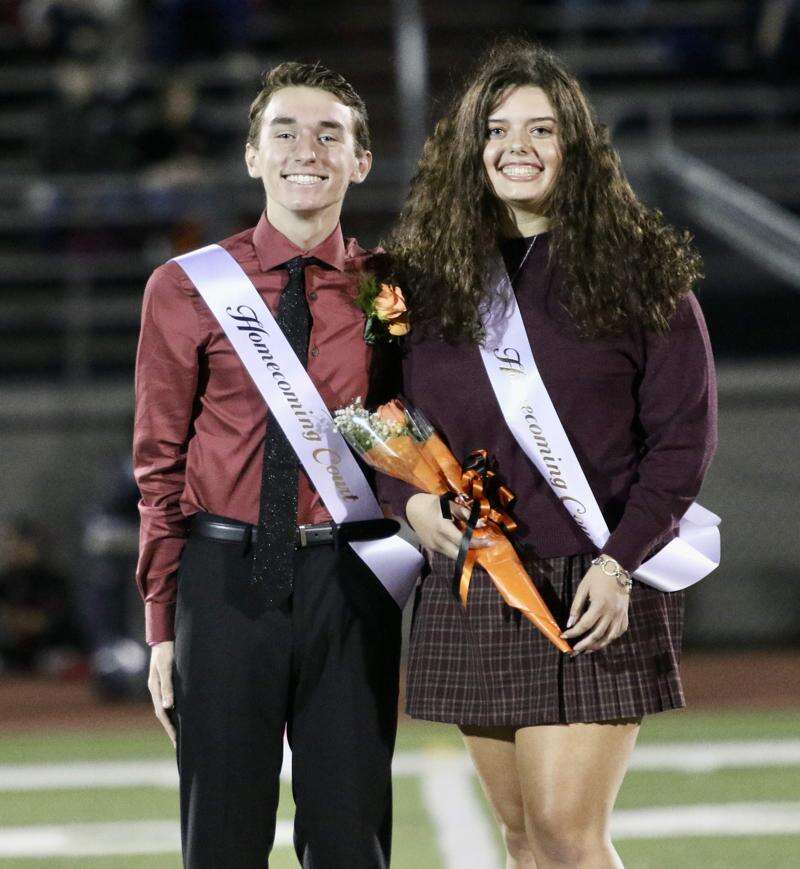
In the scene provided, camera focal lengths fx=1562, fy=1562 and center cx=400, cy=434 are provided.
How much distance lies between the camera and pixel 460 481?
286cm

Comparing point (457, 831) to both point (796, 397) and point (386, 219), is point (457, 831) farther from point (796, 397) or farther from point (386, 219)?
point (386, 219)

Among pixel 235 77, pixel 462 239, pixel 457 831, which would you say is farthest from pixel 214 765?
pixel 235 77

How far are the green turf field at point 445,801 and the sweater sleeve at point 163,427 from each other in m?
1.99

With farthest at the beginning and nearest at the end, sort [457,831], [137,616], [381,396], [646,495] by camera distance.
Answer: [137,616]
[457,831]
[381,396]
[646,495]

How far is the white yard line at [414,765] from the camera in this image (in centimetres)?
610

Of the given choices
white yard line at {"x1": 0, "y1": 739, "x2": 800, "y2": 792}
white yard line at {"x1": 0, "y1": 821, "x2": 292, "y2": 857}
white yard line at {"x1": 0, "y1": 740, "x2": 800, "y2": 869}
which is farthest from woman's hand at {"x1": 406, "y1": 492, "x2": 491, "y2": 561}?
white yard line at {"x1": 0, "y1": 739, "x2": 800, "y2": 792}

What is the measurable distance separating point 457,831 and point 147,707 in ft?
10.5

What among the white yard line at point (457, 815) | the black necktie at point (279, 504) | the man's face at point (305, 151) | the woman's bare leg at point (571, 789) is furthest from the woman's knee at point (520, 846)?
Result: the white yard line at point (457, 815)

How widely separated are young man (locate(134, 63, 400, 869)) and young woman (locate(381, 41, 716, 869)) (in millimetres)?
160

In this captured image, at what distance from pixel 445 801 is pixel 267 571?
9.45 feet

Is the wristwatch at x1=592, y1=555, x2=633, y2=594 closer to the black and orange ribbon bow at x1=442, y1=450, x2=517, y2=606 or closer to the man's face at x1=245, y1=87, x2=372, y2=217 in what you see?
the black and orange ribbon bow at x1=442, y1=450, x2=517, y2=606

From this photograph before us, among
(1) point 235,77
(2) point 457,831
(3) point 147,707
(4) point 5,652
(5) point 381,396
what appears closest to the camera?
(5) point 381,396

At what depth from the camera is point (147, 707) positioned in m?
7.91

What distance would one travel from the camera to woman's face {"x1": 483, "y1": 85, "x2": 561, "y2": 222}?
2.89 meters
